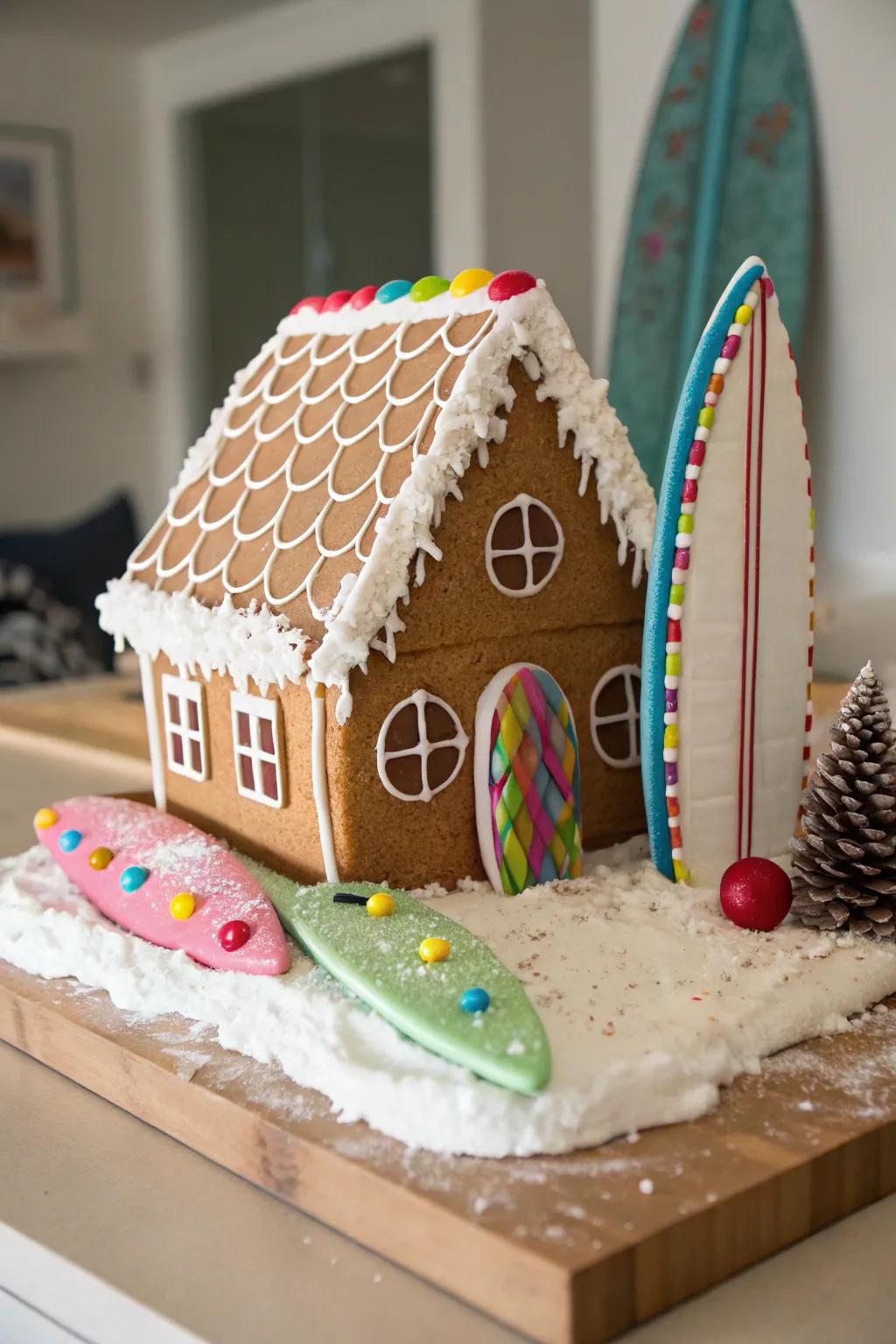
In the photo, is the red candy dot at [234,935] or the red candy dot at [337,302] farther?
the red candy dot at [337,302]

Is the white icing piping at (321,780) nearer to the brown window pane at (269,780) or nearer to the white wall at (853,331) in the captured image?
the brown window pane at (269,780)

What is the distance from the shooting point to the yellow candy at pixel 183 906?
0.89 meters

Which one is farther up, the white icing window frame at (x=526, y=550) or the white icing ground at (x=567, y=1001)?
the white icing window frame at (x=526, y=550)

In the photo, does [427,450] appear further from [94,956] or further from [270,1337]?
[270,1337]

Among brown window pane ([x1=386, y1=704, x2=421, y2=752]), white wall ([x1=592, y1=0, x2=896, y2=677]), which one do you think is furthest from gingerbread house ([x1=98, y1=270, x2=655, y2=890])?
white wall ([x1=592, y1=0, x2=896, y2=677])

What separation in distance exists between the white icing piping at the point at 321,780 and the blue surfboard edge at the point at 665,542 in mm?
216

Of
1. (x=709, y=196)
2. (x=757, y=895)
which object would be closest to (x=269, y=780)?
(x=757, y=895)

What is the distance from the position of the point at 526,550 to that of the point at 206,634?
0.75 feet

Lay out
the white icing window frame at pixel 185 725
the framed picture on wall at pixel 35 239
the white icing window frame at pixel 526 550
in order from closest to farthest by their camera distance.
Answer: the white icing window frame at pixel 526 550 → the white icing window frame at pixel 185 725 → the framed picture on wall at pixel 35 239

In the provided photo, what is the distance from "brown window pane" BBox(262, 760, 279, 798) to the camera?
975mm

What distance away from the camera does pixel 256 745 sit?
3.24 feet

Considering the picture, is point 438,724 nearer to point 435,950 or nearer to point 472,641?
point 472,641

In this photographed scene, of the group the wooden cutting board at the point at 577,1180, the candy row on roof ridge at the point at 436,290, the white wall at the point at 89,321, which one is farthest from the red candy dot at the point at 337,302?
the white wall at the point at 89,321

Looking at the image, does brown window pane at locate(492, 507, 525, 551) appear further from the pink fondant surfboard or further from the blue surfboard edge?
the pink fondant surfboard
